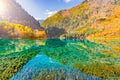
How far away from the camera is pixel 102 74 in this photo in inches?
621

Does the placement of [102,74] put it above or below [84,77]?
below

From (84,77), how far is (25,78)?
2150 mm

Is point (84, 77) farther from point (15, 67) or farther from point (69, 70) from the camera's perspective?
point (15, 67)

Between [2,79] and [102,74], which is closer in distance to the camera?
[2,79]

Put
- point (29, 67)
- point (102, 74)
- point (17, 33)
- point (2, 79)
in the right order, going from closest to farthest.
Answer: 1. point (29, 67)
2. point (2, 79)
3. point (102, 74)
4. point (17, 33)

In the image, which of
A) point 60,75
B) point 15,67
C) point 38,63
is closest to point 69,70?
point 60,75

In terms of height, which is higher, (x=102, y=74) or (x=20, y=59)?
(x=20, y=59)

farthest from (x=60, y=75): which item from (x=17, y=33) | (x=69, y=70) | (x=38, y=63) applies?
(x=17, y=33)

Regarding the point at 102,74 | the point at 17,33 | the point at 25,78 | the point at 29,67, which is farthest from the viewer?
the point at 17,33

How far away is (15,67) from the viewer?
11.4 meters

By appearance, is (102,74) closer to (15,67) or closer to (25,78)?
(15,67)

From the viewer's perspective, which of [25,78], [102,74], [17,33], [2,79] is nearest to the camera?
[25,78]

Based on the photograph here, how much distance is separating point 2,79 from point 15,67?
2.43 ft

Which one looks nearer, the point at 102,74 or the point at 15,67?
the point at 15,67
